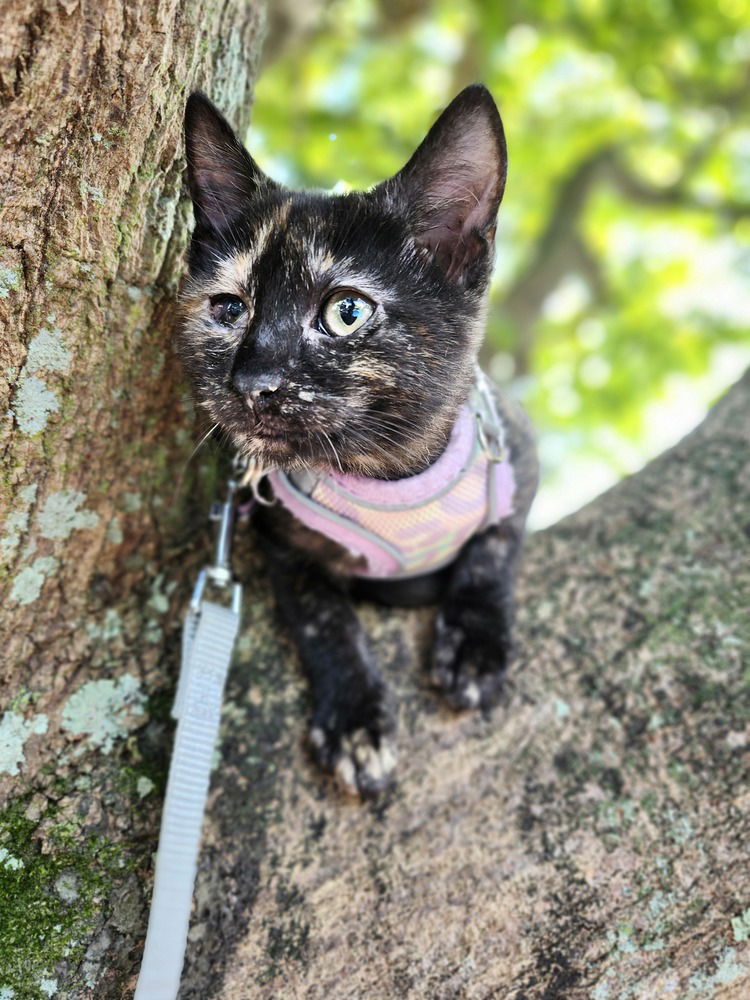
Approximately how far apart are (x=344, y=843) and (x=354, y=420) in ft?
2.68

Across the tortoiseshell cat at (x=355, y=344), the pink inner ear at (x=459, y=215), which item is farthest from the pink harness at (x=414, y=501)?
the pink inner ear at (x=459, y=215)

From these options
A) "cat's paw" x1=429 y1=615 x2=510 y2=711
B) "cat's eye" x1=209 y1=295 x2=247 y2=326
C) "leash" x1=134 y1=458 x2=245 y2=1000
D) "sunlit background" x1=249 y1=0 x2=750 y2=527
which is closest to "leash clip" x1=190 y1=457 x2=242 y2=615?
"leash" x1=134 y1=458 x2=245 y2=1000

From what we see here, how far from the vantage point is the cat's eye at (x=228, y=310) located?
4.94 feet

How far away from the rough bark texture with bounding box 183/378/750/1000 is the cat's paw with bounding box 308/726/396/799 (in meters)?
0.03

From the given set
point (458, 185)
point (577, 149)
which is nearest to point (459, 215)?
point (458, 185)

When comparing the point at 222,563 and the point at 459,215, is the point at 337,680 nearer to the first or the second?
the point at 222,563

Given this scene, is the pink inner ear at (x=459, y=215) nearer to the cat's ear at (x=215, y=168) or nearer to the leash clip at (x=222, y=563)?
the cat's ear at (x=215, y=168)

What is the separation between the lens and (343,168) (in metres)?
3.69

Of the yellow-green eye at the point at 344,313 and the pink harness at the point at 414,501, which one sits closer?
the yellow-green eye at the point at 344,313

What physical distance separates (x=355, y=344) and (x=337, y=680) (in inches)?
29.7

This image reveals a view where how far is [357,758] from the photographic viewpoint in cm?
148

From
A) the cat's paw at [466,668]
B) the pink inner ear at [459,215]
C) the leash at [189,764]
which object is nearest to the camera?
the leash at [189,764]

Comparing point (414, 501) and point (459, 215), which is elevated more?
point (459, 215)

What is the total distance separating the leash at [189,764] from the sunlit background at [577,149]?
2693 millimetres
